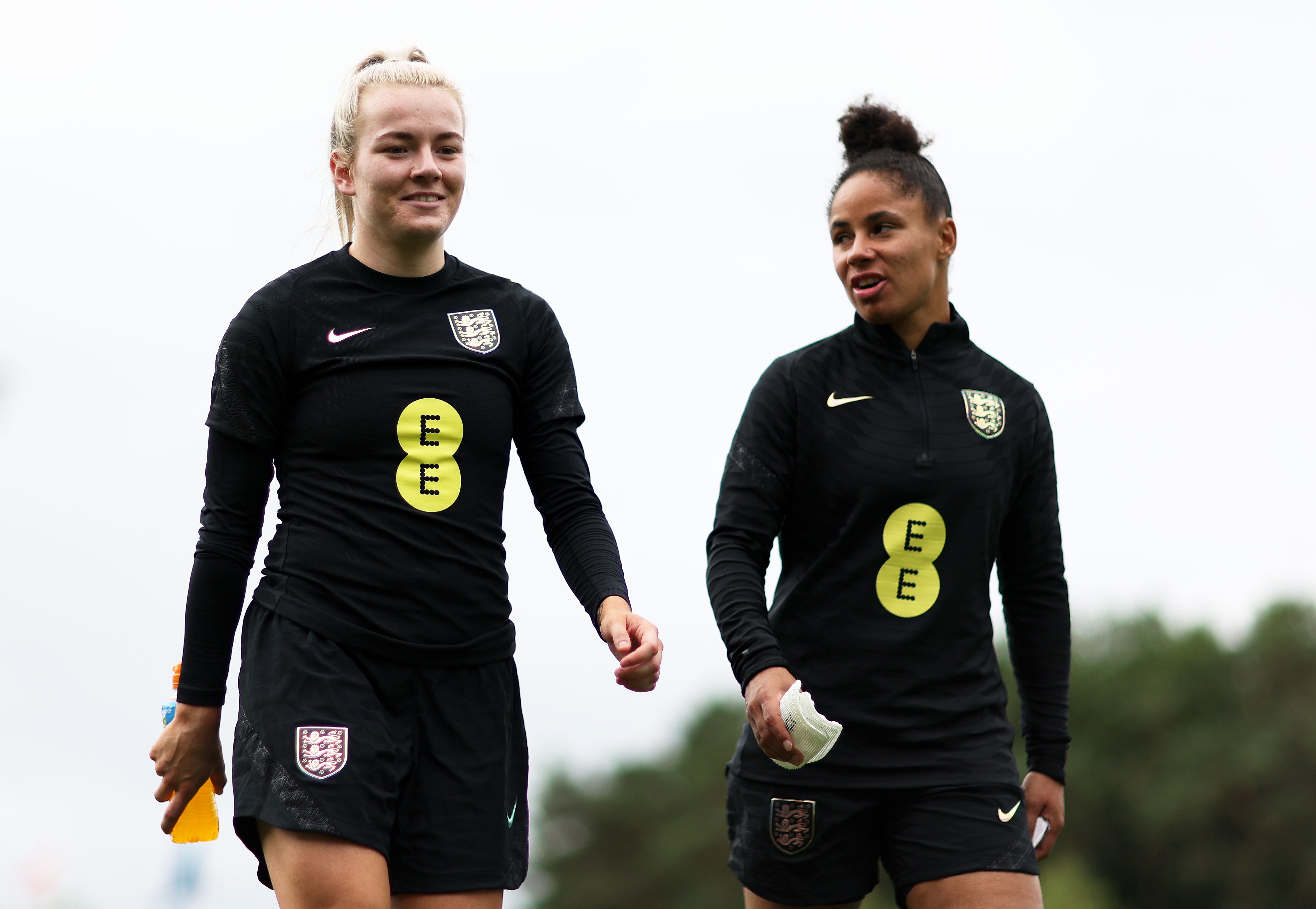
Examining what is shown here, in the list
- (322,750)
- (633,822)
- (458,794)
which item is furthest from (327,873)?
(633,822)

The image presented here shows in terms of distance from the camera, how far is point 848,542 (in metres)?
4.66

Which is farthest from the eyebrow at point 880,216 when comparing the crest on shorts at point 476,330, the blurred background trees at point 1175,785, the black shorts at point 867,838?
the blurred background trees at point 1175,785

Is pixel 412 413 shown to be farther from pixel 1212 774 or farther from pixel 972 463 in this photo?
pixel 1212 774

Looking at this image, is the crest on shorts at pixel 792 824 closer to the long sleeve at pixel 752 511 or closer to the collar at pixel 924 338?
the long sleeve at pixel 752 511

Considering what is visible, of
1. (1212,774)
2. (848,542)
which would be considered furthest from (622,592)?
(1212,774)

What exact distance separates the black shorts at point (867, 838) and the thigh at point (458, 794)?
0.88m

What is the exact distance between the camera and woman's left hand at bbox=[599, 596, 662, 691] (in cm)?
375

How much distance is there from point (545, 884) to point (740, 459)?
58.7 meters

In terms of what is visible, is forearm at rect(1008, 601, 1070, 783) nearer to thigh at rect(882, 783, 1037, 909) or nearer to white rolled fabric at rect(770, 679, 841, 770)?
thigh at rect(882, 783, 1037, 909)

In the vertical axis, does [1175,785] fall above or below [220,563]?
below

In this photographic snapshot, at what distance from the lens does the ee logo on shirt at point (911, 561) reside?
15.1 feet

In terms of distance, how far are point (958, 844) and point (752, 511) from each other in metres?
1.07

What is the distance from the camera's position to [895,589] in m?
4.61

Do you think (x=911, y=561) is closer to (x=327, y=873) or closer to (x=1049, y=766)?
(x=1049, y=766)
